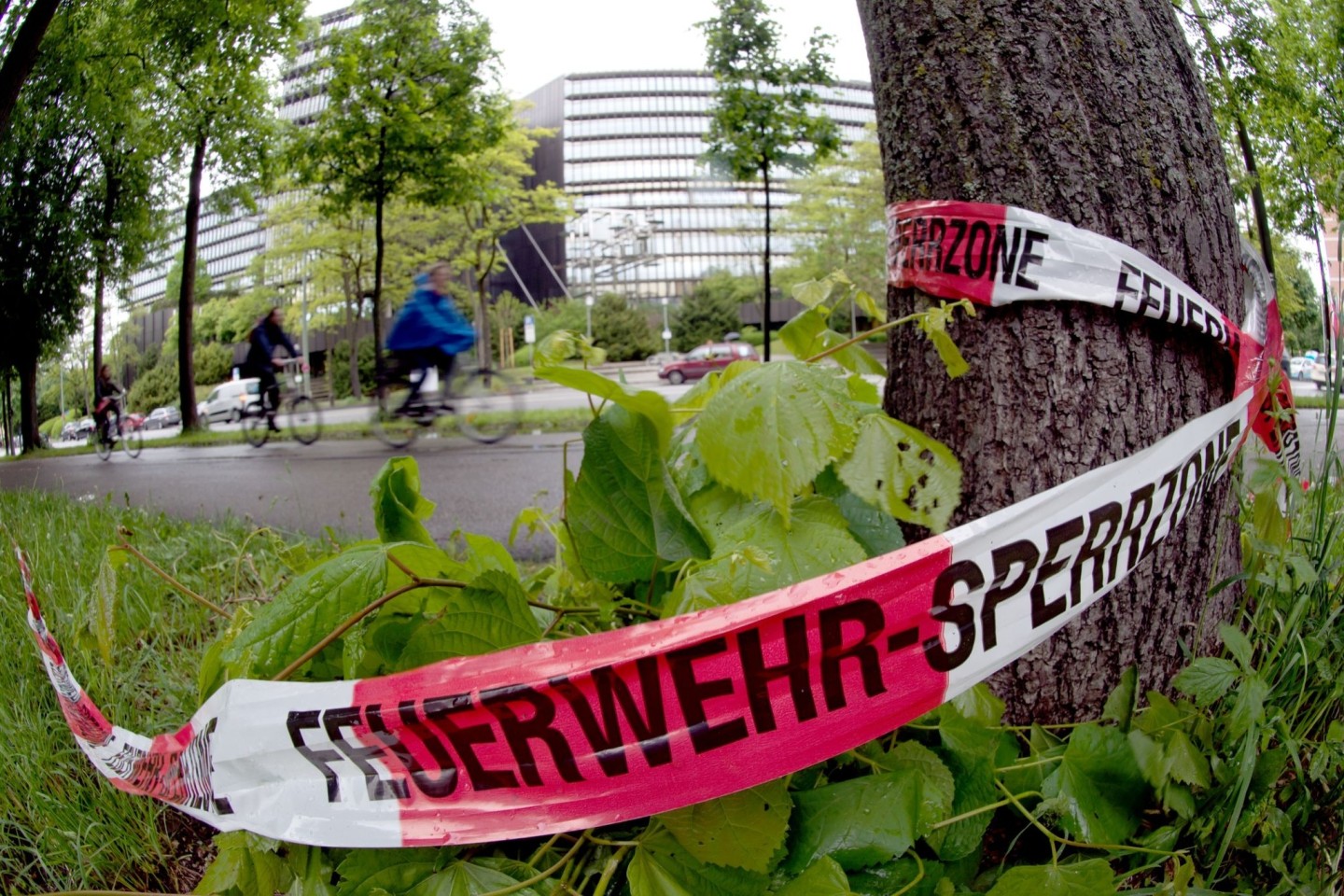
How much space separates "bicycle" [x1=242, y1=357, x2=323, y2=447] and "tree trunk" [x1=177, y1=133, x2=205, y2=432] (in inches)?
19.0

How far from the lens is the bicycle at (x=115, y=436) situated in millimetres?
3281

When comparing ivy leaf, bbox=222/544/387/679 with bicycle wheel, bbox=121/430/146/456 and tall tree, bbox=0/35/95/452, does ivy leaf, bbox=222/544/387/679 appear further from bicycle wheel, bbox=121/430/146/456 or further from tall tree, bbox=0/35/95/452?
bicycle wheel, bbox=121/430/146/456


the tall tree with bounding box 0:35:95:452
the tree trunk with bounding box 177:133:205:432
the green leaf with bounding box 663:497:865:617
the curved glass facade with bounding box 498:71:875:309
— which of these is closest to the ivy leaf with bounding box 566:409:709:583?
the green leaf with bounding box 663:497:865:617

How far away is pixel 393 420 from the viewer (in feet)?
27.8

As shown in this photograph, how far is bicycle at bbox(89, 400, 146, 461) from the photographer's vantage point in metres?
3.28

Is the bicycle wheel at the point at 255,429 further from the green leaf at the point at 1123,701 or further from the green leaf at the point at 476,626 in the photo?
the green leaf at the point at 1123,701

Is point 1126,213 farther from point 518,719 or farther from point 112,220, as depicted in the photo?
point 112,220

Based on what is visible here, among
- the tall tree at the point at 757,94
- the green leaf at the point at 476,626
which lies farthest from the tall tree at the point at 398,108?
the tall tree at the point at 757,94

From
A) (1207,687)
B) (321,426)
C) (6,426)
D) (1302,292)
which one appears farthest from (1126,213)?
(321,426)

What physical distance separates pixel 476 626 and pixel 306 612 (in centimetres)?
20

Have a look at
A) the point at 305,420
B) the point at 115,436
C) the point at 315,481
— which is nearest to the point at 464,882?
the point at 115,436

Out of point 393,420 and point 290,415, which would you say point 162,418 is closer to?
point 290,415

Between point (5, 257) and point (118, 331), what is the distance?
0.51 meters

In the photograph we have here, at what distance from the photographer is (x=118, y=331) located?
308 centimetres
